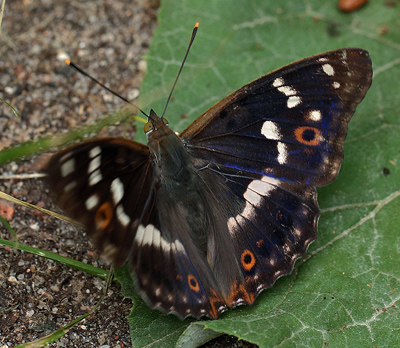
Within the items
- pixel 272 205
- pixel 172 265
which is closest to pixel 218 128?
pixel 272 205

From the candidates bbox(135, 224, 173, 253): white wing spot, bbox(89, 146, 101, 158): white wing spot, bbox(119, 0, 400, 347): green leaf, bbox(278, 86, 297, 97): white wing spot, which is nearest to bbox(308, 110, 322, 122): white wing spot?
bbox(278, 86, 297, 97): white wing spot

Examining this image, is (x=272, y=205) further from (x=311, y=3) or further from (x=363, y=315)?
(x=311, y=3)

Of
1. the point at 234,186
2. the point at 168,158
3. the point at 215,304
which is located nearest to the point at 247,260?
the point at 215,304

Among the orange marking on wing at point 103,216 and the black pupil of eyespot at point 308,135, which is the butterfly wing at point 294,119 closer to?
the black pupil of eyespot at point 308,135

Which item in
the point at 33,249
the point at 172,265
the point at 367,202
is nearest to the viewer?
the point at 172,265

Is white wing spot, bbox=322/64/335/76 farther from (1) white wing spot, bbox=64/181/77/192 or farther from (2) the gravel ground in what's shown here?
(2) the gravel ground

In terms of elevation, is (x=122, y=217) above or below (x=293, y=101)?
below

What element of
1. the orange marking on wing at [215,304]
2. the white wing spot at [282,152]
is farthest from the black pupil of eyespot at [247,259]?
the white wing spot at [282,152]

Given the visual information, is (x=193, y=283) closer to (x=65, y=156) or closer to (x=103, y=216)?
(x=103, y=216)
